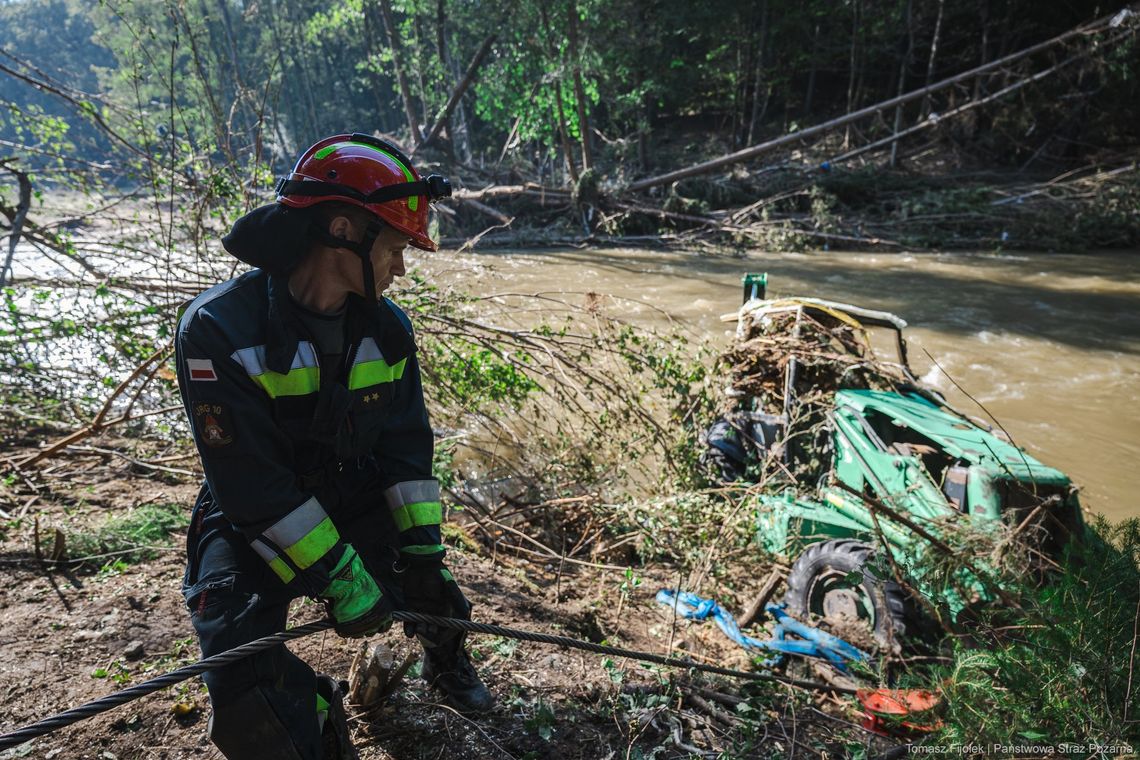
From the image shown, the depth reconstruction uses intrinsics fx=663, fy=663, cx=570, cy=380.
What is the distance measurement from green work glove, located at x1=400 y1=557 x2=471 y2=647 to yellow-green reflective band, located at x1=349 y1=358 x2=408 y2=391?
661 millimetres

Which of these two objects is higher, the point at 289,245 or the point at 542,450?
the point at 289,245

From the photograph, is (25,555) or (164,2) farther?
(164,2)

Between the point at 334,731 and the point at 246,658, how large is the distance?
43cm

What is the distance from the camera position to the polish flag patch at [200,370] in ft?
6.11

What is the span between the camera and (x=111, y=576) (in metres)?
3.38

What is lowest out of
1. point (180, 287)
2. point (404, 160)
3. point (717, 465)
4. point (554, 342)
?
point (717, 465)

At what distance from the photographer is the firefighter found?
1.88 m

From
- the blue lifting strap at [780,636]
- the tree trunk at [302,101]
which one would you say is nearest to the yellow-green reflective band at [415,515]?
the blue lifting strap at [780,636]

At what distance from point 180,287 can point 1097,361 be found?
1172 centimetres

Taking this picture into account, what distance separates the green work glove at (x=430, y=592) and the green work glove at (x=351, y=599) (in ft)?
1.00

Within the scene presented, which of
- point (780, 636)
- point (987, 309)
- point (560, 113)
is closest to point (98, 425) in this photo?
point (780, 636)

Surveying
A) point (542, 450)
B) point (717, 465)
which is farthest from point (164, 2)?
point (717, 465)

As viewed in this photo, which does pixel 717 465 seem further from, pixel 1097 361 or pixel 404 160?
pixel 1097 361

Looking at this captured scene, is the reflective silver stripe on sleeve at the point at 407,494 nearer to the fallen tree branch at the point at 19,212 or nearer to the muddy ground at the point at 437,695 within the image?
the muddy ground at the point at 437,695
